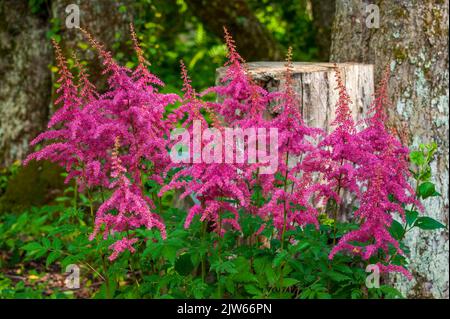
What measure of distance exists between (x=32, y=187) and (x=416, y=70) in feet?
11.6

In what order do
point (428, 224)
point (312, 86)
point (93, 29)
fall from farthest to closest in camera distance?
1. point (93, 29)
2. point (312, 86)
3. point (428, 224)

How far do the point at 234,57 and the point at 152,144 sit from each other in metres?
0.55

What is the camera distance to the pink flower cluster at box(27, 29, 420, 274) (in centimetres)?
312

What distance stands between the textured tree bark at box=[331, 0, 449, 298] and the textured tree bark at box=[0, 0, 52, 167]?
300cm

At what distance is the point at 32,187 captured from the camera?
6625 millimetres

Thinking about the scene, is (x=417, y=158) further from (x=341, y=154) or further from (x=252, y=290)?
(x=252, y=290)

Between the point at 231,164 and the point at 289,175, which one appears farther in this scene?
the point at 289,175

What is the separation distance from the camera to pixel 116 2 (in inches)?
254

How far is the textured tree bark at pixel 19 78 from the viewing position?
6.84 meters

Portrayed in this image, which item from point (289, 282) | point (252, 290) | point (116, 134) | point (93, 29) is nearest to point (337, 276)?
point (289, 282)

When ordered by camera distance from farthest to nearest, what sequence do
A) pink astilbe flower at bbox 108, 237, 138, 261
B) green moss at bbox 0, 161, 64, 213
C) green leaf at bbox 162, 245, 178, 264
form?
green moss at bbox 0, 161, 64, 213, pink astilbe flower at bbox 108, 237, 138, 261, green leaf at bbox 162, 245, 178, 264

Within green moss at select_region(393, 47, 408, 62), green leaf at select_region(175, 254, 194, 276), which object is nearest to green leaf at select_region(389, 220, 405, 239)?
green leaf at select_region(175, 254, 194, 276)

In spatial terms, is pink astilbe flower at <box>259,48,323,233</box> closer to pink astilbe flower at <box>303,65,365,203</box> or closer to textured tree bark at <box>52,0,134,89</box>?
pink astilbe flower at <box>303,65,365,203</box>
